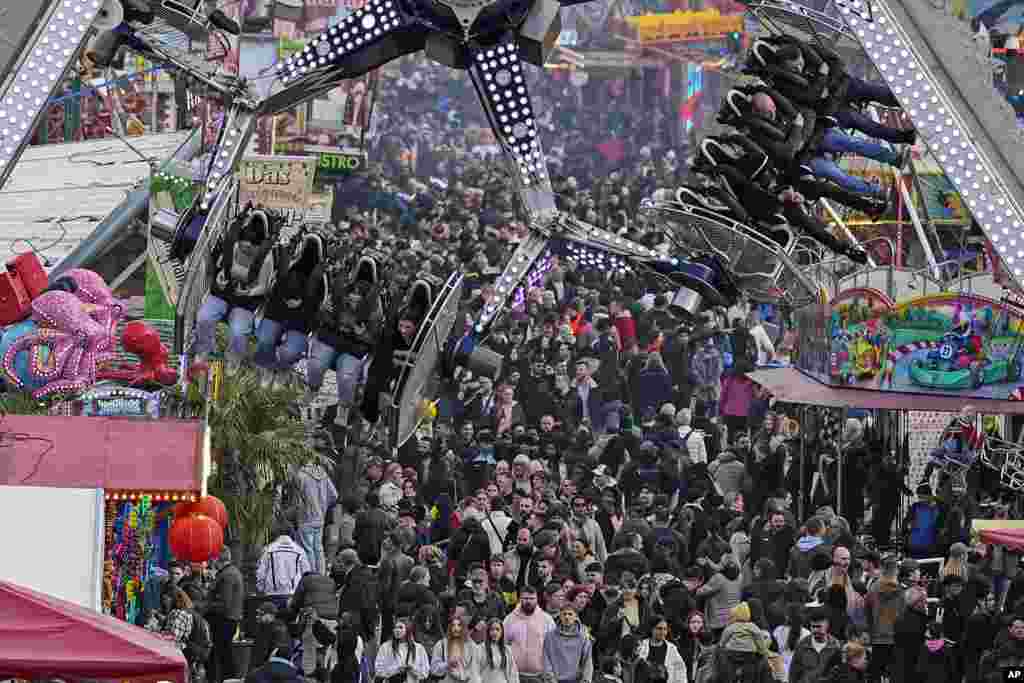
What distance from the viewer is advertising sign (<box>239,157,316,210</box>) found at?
2997cm

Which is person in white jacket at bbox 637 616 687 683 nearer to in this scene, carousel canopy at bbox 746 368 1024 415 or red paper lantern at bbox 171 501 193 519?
red paper lantern at bbox 171 501 193 519

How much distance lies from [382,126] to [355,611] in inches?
1500

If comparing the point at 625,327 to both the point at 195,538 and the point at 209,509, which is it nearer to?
the point at 209,509

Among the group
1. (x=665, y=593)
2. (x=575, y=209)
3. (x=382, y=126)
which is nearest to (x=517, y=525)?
(x=665, y=593)

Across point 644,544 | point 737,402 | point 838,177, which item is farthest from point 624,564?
point 737,402

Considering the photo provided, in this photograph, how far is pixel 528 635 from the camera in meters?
18.1

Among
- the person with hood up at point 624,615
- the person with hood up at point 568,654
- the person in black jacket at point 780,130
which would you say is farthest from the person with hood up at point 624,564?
the person in black jacket at point 780,130

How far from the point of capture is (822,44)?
18828mm

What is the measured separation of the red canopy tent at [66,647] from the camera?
1187 centimetres

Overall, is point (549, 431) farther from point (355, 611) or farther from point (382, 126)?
point (382, 126)

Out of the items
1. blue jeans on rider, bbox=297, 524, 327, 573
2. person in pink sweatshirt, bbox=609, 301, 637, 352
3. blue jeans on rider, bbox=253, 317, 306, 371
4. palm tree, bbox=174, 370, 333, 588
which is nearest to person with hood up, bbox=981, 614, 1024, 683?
blue jeans on rider, bbox=253, 317, 306, 371

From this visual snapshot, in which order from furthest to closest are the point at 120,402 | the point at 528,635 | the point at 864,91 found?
the point at 864,91 → the point at 528,635 → the point at 120,402

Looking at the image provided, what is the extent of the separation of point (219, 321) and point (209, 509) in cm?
303

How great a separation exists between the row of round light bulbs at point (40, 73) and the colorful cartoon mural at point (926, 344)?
1298cm
